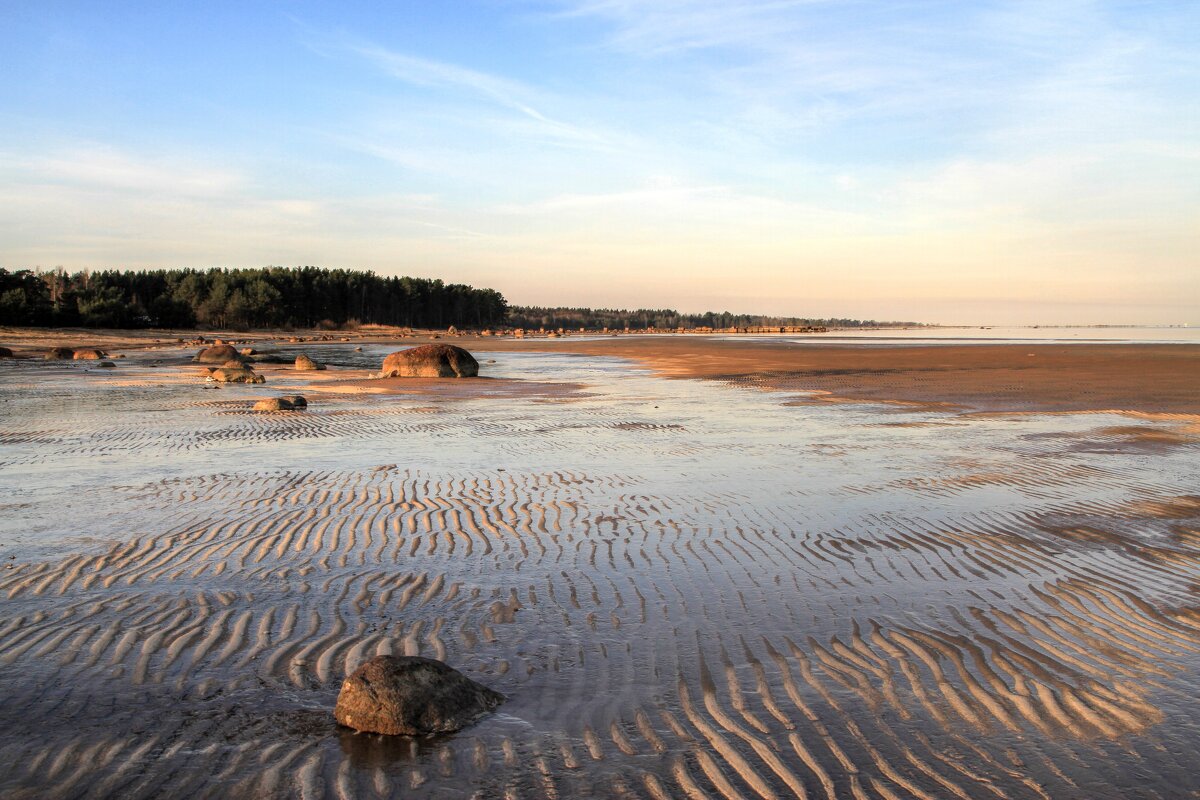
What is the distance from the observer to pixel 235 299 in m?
87.1

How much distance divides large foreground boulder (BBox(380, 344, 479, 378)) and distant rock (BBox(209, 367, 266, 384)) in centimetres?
396

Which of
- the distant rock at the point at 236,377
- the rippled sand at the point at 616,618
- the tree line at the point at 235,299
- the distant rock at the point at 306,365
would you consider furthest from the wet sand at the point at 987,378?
the tree line at the point at 235,299

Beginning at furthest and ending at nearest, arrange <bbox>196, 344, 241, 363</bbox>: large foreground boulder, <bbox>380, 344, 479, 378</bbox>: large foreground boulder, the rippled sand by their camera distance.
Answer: <bbox>196, 344, 241, 363</bbox>: large foreground boulder, <bbox>380, 344, 479, 378</bbox>: large foreground boulder, the rippled sand

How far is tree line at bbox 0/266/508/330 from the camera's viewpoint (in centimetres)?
6225

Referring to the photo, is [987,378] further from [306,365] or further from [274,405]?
[306,365]

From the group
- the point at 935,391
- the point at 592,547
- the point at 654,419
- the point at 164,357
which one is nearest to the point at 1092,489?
the point at 592,547

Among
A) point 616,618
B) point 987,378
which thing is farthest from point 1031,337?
point 616,618

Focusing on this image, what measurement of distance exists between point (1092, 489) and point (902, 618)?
5697mm

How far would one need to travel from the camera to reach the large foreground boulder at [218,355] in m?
35.8

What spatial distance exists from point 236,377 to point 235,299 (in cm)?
6562

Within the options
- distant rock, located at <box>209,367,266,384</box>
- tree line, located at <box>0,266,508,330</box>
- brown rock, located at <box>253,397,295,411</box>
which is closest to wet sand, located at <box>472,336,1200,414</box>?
brown rock, located at <box>253,397,295,411</box>

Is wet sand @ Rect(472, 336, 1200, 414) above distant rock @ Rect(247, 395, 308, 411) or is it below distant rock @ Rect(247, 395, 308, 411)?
above

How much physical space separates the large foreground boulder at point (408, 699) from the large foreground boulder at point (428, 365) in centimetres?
2483

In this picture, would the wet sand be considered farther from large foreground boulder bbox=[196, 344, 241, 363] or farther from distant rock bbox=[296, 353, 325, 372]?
large foreground boulder bbox=[196, 344, 241, 363]
